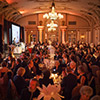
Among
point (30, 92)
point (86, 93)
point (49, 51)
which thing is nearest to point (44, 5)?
point (49, 51)

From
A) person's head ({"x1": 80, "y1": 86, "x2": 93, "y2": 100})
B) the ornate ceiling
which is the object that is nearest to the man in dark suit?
person's head ({"x1": 80, "y1": 86, "x2": 93, "y2": 100})

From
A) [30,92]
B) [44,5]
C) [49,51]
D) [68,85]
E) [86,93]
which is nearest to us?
[86,93]

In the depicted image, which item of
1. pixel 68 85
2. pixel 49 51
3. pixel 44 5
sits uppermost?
pixel 44 5

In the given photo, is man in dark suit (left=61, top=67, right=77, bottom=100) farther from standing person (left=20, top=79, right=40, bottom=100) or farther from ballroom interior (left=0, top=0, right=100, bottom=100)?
standing person (left=20, top=79, right=40, bottom=100)

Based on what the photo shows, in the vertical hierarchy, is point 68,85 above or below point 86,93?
below

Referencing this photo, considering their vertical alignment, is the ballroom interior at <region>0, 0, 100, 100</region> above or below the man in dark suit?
above

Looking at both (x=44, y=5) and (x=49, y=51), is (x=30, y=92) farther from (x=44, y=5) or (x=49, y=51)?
(x=44, y=5)

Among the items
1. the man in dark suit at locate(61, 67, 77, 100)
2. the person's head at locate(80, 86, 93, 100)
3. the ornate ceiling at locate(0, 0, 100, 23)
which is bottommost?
the man in dark suit at locate(61, 67, 77, 100)

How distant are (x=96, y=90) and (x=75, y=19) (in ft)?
80.3

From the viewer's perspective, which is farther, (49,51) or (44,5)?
(44,5)

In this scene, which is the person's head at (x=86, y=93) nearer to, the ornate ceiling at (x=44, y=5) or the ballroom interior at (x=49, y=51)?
the ballroom interior at (x=49, y=51)

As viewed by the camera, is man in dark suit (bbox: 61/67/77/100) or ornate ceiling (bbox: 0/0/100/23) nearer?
man in dark suit (bbox: 61/67/77/100)

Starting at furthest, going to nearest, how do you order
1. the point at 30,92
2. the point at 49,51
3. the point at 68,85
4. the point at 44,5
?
the point at 44,5 < the point at 49,51 < the point at 68,85 < the point at 30,92

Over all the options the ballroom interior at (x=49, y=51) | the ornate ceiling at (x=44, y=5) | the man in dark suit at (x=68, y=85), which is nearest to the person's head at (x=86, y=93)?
the ballroom interior at (x=49, y=51)
